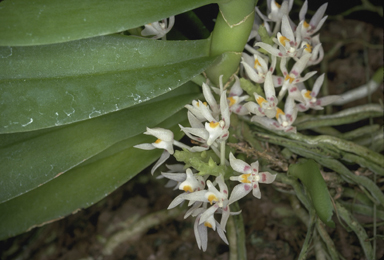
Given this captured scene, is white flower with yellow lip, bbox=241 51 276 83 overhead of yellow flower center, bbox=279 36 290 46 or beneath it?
beneath

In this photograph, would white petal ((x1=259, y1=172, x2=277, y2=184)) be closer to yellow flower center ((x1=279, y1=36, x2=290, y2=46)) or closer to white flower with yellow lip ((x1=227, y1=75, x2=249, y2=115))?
white flower with yellow lip ((x1=227, y1=75, x2=249, y2=115))

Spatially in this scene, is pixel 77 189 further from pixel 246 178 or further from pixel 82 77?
pixel 246 178

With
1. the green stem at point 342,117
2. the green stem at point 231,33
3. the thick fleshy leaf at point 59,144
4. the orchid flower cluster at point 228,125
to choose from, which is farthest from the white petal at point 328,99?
the thick fleshy leaf at point 59,144

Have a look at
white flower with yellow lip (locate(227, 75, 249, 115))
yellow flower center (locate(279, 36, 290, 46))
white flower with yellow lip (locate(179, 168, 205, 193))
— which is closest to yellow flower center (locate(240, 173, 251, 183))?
white flower with yellow lip (locate(179, 168, 205, 193))

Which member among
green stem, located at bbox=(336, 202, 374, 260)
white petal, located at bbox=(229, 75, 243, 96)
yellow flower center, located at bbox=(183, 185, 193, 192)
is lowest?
green stem, located at bbox=(336, 202, 374, 260)

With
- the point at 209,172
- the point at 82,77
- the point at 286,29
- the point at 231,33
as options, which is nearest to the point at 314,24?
the point at 286,29

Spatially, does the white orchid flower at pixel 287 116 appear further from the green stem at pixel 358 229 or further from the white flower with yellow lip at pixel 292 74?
the green stem at pixel 358 229

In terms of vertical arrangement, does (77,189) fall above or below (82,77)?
below
